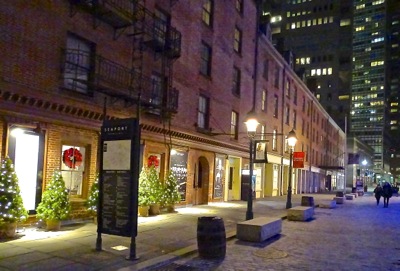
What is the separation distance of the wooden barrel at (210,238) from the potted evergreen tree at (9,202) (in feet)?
16.4

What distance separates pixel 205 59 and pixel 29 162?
13.7 m

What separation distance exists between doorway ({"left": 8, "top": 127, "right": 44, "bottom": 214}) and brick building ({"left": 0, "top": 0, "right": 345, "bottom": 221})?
0.03m

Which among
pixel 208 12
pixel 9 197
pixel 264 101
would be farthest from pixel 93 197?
pixel 264 101

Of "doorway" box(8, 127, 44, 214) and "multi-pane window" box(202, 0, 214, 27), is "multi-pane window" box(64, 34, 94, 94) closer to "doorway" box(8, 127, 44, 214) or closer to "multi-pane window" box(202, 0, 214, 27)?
"doorway" box(8, 127, 44, 214)

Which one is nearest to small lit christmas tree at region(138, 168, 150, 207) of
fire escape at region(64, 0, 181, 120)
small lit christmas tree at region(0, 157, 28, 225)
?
fire escape at region(64, 0, 181, 120)

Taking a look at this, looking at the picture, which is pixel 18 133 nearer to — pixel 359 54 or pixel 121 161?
pixel 121 161

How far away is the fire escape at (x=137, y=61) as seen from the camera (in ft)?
46.6

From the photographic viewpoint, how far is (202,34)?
2281 centimetres

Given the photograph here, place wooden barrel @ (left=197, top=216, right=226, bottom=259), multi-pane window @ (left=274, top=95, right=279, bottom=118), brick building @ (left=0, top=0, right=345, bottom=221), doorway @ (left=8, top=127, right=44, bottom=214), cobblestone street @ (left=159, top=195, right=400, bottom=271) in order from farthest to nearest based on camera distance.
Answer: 1. multi-pane window @ (left=274, top=95, right=279, bottom=118)
2. brick building @ (left=0, top=0, right=345, bottom=221)
3. doorway @ (left=8, top=127, right=44, bottom=214)
4. wooden barrel @ (left=197, top=216, right=226, bottom=259)
5. cobblestone street @ (left=159, top=195, right=400, bottom=271)

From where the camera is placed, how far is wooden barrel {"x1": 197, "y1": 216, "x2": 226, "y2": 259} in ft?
31.6

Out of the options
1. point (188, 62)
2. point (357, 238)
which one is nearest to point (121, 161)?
point (357, 238)

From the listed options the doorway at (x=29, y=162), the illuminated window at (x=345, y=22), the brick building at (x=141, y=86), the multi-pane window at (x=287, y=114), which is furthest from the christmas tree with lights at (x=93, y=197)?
the illuminated window at (x=345, y=22)

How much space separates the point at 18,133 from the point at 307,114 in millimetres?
41591

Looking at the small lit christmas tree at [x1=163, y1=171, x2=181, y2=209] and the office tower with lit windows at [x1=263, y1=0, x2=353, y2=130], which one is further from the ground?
the office tower with lit windows at [x1=263, y1=0, x2=353, y2=130]
